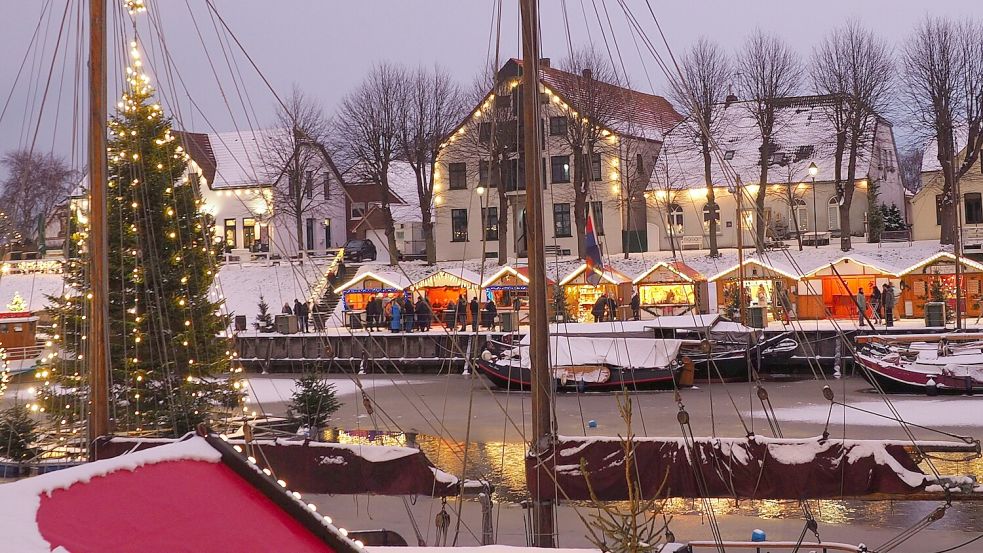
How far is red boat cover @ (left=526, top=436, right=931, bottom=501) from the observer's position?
877cm

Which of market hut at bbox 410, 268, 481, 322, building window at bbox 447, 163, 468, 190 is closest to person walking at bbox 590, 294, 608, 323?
market hut at bbox 410, 268, 481, 322

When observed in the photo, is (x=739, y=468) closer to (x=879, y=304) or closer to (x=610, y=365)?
(x=610, y=365)

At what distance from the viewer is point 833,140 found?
50.2 metres

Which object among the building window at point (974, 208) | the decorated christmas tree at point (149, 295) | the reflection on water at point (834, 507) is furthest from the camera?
the building window at point (974, 208)

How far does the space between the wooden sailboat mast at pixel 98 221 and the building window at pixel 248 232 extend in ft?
164

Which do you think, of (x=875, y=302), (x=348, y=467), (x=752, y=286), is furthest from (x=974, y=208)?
(x=348, y=467)

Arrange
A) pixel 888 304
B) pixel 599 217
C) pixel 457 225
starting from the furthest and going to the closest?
1. pixel 457 225
2. pixel 888 304
3. pixel 599 217

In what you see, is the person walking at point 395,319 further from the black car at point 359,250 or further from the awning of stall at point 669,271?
the black car at point 359,250

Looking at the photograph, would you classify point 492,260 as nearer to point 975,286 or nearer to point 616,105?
point 616,105

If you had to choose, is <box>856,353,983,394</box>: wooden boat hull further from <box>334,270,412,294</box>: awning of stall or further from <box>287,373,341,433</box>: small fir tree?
<box>334,270,412,294</box>: awning of stall

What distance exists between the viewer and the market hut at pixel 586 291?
38600 millimetres

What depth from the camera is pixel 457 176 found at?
5391 cm

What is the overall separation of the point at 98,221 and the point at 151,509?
5166 mm

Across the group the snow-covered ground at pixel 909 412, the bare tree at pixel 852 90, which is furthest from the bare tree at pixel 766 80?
the snow-covered ground at pixel 909 412
